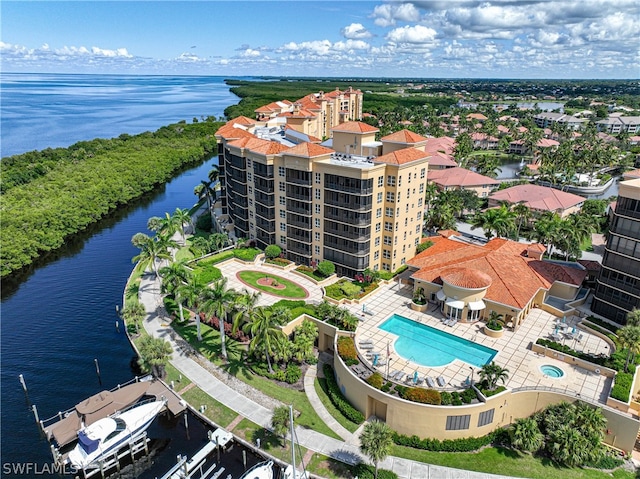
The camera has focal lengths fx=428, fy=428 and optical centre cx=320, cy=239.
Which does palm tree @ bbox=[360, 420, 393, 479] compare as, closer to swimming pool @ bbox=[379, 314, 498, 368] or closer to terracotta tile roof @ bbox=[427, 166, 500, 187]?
swimming pool @ bbox=[379, 314, 498, 368]

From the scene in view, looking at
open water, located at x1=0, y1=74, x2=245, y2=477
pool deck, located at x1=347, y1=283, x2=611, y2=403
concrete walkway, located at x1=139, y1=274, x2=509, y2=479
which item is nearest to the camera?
concrete walkway, located at x1=139, y1=274, x2=509, y2=479

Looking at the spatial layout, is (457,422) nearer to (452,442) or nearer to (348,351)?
(452,442)

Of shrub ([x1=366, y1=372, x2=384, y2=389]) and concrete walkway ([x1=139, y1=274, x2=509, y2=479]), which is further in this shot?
shrub ([x1=366, y1=372, x2=384, y2=389])

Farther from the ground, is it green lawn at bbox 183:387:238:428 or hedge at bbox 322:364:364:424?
hedge at bbox 322:364:364:424

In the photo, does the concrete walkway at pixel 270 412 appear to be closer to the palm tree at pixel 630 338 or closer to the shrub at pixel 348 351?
the shrub at pixel 348 351

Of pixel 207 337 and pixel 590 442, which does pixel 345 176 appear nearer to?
pixel 207 337

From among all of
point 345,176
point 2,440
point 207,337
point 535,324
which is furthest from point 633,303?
point 2,440

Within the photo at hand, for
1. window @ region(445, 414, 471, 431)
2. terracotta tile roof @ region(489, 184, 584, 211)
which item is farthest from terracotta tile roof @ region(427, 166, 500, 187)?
window @ region(445, 414, 471, 431)
